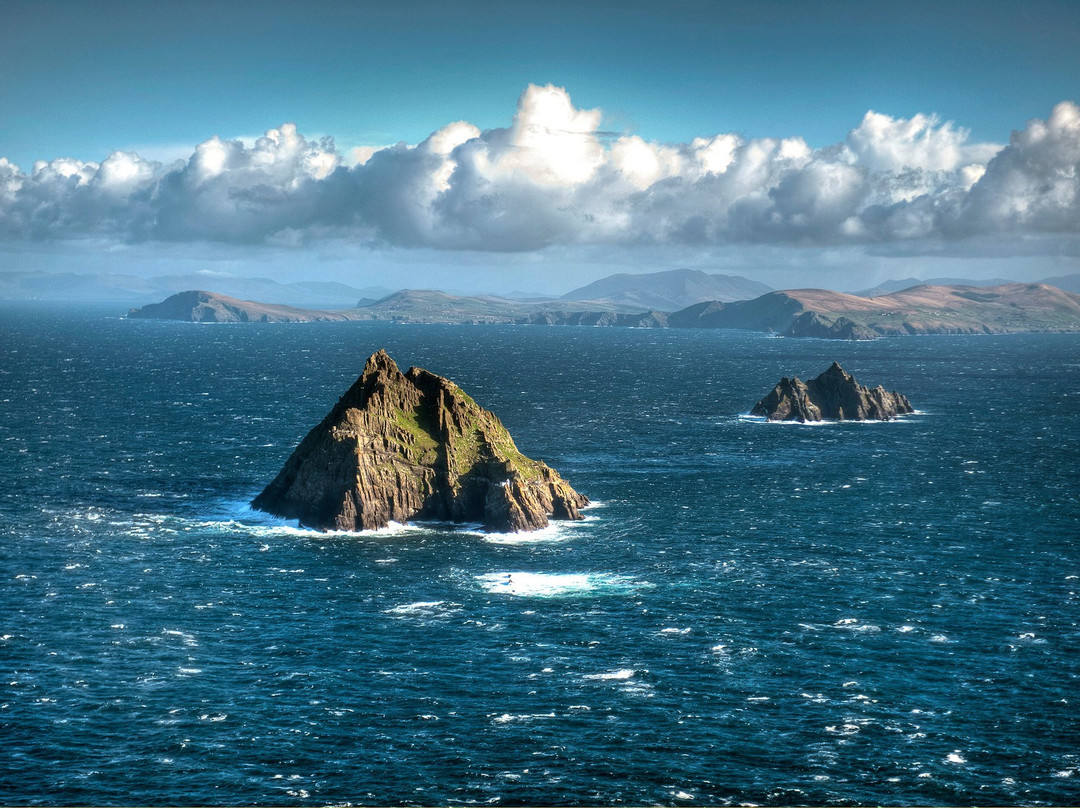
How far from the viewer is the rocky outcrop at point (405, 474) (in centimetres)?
13988

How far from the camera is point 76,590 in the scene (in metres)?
111

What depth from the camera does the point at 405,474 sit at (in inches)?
5655

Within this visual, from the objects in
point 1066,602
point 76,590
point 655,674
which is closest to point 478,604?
point 655,674

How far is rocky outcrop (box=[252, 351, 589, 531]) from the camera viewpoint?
459 feet

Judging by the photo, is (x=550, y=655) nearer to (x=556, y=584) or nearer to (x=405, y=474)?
(x=556, y=584)

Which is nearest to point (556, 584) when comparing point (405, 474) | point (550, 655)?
point (550, 655)

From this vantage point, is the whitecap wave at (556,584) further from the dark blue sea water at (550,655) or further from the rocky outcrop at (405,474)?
the rocky outcrop at (405,474)

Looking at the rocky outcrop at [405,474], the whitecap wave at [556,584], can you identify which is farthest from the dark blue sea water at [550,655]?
the rocky outcrop at [405,474]

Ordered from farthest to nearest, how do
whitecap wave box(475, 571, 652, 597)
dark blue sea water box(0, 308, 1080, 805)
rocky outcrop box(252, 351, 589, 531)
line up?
rocky outcrop box(252, 351, 589, 531) → whitecap wave box(475, 571, 652, 597) → dark blue sea water box(0, 308, 1080, 805)

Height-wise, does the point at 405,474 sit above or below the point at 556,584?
above

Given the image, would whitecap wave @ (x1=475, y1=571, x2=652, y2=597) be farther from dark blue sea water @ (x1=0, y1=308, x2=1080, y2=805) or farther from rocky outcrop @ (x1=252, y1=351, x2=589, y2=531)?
rocky outcrop @ (x1=252, y1=351, x2=589, y2=531)

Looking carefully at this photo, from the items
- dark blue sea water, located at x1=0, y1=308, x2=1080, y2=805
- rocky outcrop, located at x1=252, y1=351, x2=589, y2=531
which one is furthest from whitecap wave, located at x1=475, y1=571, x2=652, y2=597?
rocky outcrop, located at x1=252, y1=351, x2=589, y2=531

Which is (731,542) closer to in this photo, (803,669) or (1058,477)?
(803,669)

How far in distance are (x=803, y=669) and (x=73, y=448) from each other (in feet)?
500
